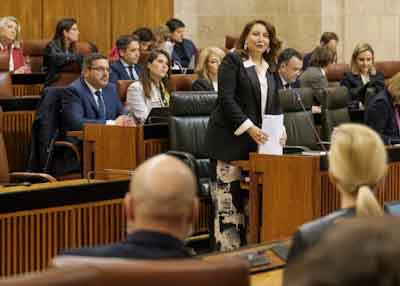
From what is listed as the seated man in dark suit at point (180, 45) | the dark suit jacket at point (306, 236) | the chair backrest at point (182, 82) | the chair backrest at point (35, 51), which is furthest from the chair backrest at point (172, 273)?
the seated man in dark suit at point (180, 45)

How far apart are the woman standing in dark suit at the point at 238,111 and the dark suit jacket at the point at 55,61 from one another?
12.4 feet

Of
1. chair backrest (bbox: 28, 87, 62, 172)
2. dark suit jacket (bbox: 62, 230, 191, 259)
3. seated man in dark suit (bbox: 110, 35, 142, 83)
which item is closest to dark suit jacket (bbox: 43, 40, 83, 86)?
seated man in dark suit (bbox: 110, 35, 142, 83)

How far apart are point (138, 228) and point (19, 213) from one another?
2.27 m

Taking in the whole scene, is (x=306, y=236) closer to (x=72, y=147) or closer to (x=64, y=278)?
(x=64, y=278)

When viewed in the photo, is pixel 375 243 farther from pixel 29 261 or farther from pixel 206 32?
pixel 206 32

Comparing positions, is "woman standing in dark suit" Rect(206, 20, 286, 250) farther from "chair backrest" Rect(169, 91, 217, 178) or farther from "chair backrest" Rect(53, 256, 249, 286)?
"chair backrest" Rect(53, 256, 249, 286)

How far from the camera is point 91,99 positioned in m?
7.29

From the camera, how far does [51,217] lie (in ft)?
14.8

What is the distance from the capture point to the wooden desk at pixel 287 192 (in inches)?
210

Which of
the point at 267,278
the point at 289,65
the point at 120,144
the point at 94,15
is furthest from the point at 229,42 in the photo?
the point at 267,278

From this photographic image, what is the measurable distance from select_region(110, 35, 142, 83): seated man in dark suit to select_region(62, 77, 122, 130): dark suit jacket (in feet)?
6.14

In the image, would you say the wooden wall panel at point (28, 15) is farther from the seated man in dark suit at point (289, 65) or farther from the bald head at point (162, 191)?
the bald head at point (162, 191)

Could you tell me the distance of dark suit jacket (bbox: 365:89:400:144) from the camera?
22.4 feet

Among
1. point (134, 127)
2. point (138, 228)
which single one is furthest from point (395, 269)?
point (134, 127)
